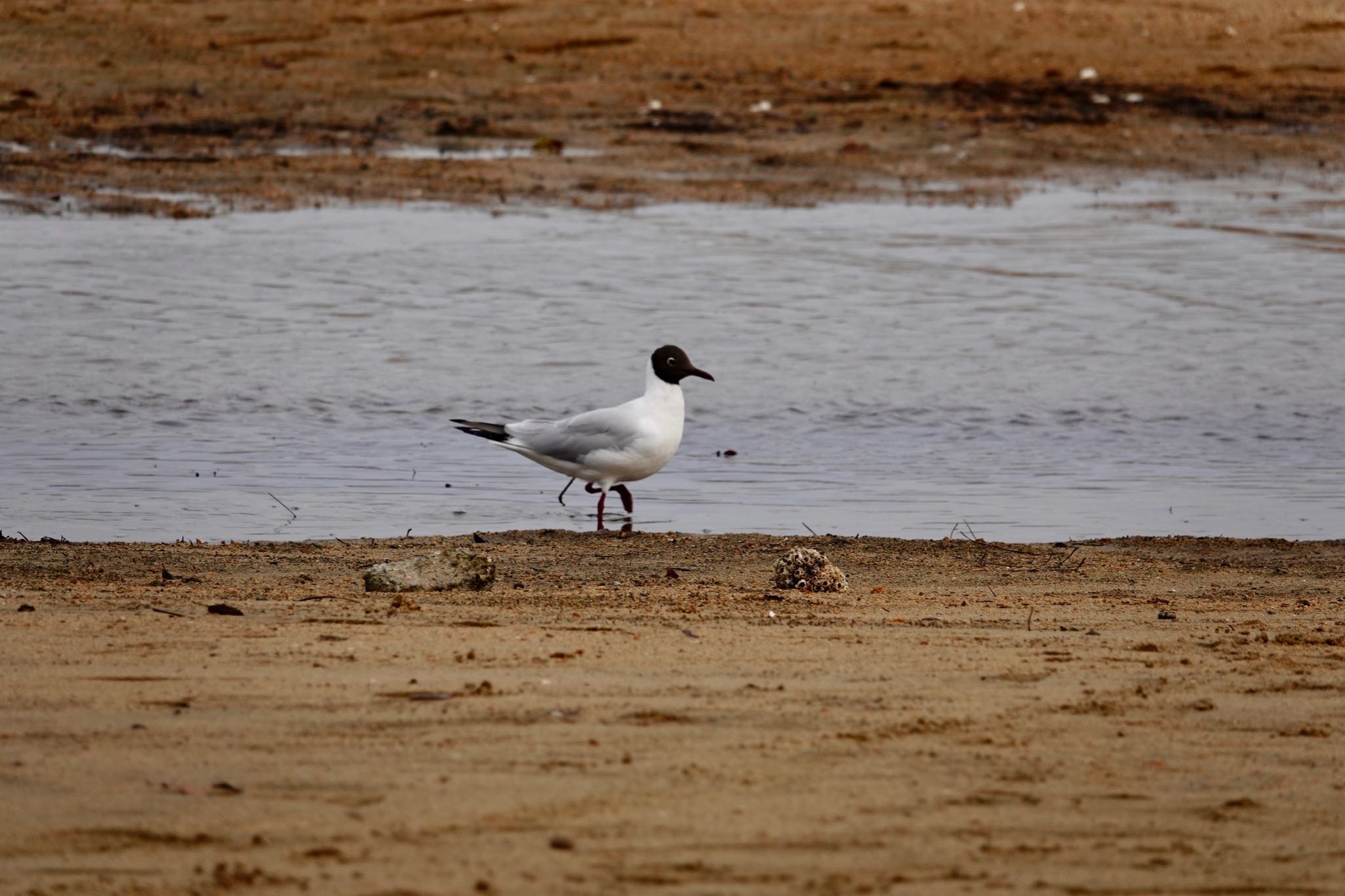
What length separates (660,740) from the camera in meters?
4.04

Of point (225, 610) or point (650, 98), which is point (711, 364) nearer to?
point (225, 610)

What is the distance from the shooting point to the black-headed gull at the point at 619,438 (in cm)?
816

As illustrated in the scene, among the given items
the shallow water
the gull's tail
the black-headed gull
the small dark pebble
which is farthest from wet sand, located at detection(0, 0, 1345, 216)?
the small dark pebble

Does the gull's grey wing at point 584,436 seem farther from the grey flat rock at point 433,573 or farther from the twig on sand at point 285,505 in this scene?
the grey flat rock at point 433,573

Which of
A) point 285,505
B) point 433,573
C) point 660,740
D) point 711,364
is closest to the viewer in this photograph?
point 660,740

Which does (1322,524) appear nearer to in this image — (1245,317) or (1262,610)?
(1262,610)

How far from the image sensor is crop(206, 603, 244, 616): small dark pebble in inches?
203

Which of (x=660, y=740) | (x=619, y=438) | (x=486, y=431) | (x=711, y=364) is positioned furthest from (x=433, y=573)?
(x=711, y=364)

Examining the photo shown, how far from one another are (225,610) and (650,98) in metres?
17.3

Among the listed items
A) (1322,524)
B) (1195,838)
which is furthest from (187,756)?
(1322,524)

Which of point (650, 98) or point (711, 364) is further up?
point (650, 98)

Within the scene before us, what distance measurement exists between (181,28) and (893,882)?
2179 centimetres

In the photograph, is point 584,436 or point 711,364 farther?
point 711,364

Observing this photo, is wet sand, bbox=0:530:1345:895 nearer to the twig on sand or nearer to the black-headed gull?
the twig on sand
